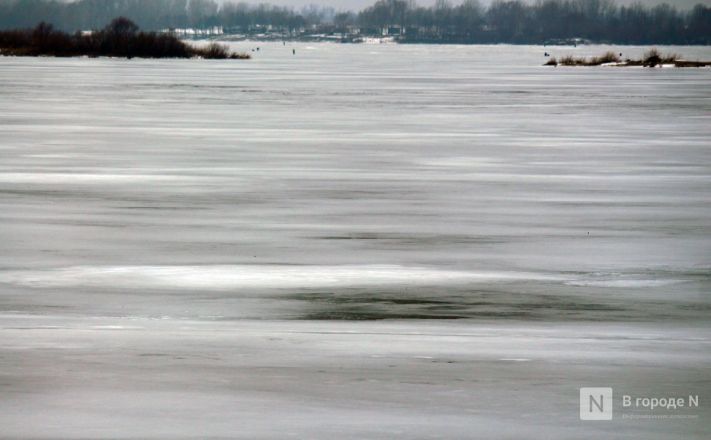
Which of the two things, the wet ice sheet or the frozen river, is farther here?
the frozen river

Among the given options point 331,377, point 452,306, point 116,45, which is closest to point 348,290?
point 452,306

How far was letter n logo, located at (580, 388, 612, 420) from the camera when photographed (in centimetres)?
678

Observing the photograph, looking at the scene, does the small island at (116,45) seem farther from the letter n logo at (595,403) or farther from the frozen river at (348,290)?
the letter n logo at (595,403)

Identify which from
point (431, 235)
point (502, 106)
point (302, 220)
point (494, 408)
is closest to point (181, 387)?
point (494, 408)

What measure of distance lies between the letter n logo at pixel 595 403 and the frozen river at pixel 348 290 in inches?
2.8

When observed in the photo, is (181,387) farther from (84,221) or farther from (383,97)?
(383,97)

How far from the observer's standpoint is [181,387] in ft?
24.4

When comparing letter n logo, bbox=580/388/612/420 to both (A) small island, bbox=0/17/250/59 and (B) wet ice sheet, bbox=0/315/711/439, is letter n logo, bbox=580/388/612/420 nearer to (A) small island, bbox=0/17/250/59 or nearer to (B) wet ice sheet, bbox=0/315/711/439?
(B) wet ice sheet, bbox=0/315/711/439

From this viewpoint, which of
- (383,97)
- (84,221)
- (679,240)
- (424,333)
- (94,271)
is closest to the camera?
(424,333)

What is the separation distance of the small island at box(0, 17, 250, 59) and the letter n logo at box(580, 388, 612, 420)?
459 ft

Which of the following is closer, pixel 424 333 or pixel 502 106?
pixel 424 333

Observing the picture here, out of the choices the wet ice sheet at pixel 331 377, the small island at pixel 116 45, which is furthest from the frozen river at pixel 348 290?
the small island at pixel 116 45

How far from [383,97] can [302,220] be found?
38976mm


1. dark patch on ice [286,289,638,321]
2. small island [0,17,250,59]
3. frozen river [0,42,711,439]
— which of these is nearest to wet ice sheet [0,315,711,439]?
frozen river [0,42,711,439]
